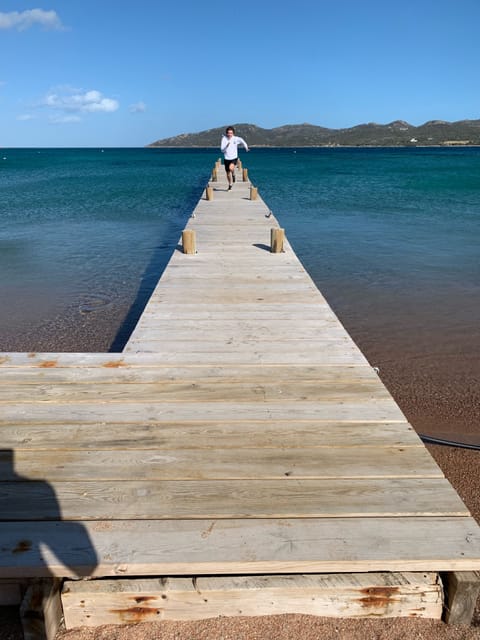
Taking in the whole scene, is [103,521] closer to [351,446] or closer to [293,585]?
[293,585]

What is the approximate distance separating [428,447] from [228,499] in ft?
9.96

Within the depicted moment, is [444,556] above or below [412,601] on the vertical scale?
above

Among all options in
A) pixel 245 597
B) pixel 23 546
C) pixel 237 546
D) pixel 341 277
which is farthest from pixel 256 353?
pixel 341 277

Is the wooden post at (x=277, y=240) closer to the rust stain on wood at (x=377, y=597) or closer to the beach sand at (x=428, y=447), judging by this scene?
the beach sand at (x=428, y=447)

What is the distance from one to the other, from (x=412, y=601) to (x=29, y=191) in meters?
37.3

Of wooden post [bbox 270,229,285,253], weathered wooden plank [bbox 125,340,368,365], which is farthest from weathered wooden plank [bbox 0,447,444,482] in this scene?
wooden post [bbox 270,229,285,253]

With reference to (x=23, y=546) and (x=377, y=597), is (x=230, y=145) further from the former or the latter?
(x=377, y=597)

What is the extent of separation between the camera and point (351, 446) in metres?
3.29

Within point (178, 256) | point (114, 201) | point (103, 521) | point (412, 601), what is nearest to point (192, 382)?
point (103, 521)

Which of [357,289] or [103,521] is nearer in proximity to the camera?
[103,521]

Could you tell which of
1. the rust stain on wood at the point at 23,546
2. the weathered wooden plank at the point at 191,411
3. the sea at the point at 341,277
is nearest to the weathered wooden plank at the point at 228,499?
the rust stain on wood at the point at 23,546

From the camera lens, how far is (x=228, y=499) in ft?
9.10

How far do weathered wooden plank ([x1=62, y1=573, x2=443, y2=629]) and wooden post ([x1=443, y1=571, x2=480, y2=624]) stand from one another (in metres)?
0.06

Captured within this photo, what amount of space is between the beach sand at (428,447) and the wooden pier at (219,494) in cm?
9
